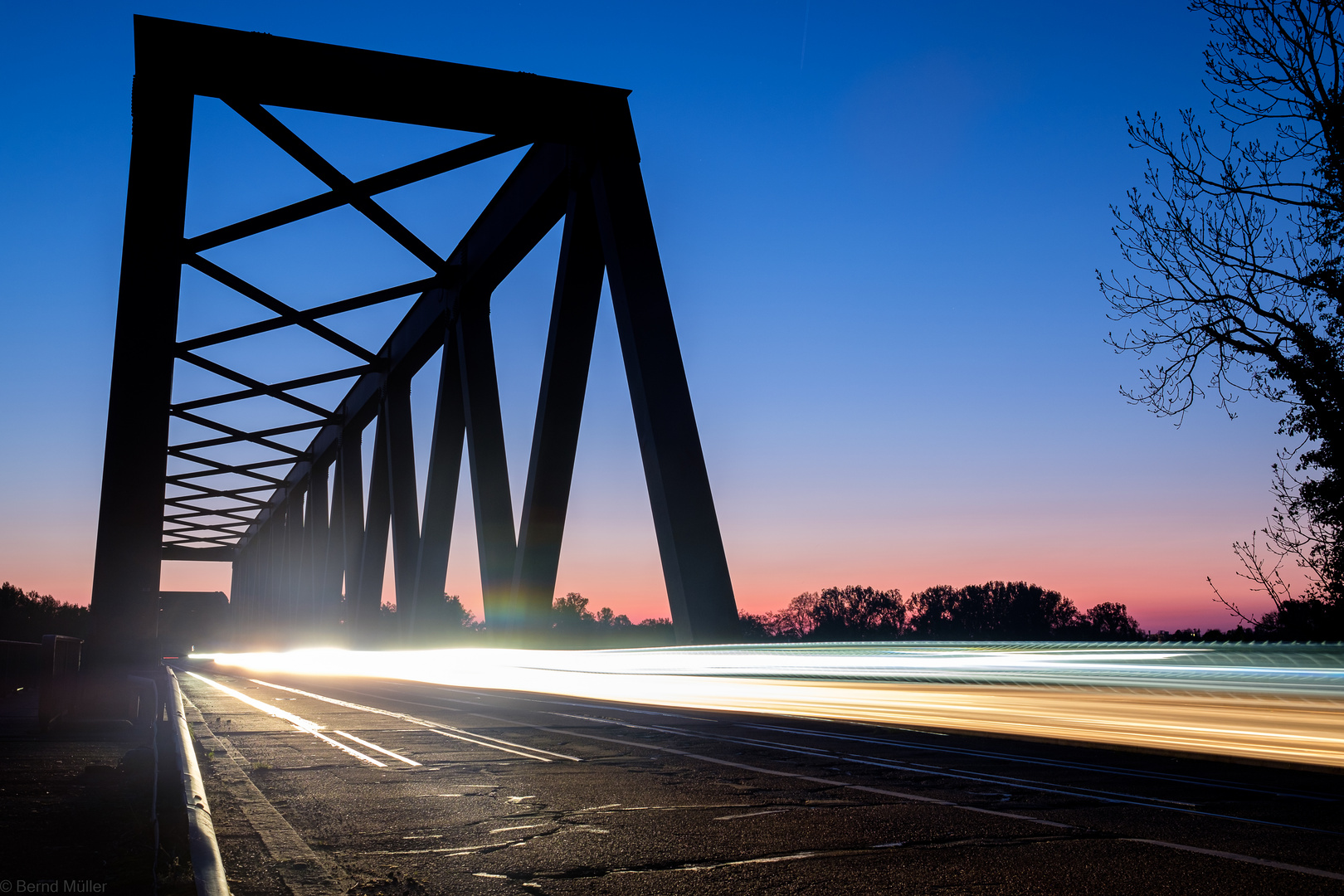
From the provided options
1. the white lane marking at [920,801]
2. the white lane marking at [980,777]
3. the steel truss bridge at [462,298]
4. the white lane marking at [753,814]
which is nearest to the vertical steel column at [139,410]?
the steel truss bridge at [462,298]

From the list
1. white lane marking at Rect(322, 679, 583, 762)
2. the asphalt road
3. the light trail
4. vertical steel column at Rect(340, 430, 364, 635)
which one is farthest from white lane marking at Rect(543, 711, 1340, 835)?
vertical steel column at Rect(340, 430, 364, 635)

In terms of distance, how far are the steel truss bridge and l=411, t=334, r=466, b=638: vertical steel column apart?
0.12ft

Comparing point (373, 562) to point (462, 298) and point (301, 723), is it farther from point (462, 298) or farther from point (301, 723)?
point (301, 723)

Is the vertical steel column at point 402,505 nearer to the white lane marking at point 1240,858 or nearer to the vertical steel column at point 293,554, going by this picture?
the white lane marking at point 1240,858

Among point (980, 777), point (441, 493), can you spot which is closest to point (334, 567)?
point (441, 493)

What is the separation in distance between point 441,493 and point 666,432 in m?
9.90

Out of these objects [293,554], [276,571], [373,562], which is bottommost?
[373,562]

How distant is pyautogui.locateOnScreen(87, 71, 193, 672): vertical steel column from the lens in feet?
47.7

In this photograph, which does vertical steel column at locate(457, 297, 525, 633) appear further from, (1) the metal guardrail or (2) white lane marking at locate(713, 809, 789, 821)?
(2) white lane marking at locate(713, 809, 789, 821)

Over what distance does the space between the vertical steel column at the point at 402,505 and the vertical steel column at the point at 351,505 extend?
5629mm

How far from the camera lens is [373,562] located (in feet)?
93.3

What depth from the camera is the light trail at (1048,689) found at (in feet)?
12.7

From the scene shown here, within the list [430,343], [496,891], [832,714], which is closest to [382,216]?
[430,343]

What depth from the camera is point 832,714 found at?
945 centimetres
